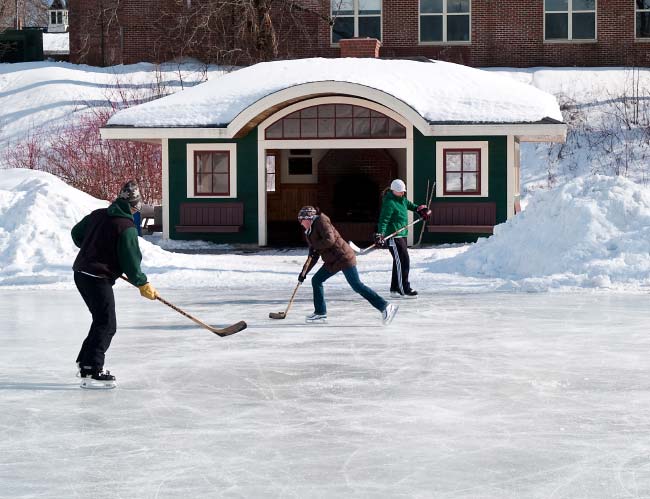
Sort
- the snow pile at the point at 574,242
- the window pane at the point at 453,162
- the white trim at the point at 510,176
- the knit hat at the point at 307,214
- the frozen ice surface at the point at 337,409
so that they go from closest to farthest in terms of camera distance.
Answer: the frozen ice surface at the point at 337,409, the knit hat at the point at 307,214, the snow pile at the point at 574,242, the white trim at the point at 510,176, the window pane at the point at 453,162

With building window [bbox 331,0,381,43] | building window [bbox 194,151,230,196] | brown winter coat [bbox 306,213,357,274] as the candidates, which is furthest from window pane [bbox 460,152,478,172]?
building window [bbox 331,0,381,43]

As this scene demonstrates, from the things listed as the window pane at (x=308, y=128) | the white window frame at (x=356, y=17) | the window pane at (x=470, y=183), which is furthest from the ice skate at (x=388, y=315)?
the white window frame at (x=356, y=17)

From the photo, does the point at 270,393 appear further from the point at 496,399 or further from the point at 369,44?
the point at 369,44

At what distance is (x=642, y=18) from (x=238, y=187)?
21591mm

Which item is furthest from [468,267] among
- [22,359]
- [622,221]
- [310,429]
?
[310,429]

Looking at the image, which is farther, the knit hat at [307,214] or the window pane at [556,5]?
the window pane at [556,5]

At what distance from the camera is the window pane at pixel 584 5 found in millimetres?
40875

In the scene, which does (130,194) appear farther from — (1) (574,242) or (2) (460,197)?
(2) (460,197)

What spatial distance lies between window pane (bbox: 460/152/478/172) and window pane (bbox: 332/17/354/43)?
1715 centimetres

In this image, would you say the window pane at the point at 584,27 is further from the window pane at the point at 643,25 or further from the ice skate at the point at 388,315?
the ice skate at the point at 388,315

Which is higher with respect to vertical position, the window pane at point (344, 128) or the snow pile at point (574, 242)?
the window pane at point (344, 128)

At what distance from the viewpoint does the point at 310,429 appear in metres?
7.04

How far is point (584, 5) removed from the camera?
135ft

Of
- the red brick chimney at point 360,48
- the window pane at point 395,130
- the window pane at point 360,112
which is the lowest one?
the window pane at point 395,130
